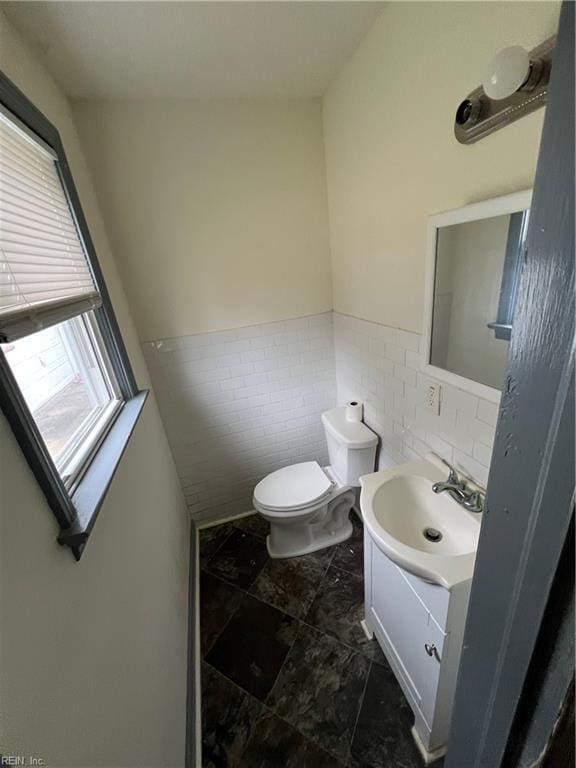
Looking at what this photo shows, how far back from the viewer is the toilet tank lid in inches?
63.3

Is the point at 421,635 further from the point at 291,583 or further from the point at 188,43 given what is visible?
the point at 188,43

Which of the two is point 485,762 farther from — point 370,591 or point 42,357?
point 42,357

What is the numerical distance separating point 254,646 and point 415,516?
0.98 metres

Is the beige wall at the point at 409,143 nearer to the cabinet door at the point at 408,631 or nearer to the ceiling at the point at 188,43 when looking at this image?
the ceiling at the point at 188,43

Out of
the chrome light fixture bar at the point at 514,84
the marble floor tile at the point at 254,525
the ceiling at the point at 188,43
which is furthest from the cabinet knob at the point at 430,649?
the ceiling at the point at 188,43

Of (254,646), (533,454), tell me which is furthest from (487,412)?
(254,646)

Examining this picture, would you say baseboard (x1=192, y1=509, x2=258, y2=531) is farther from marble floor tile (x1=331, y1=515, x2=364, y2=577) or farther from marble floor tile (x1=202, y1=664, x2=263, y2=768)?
marble floor tile (x1=202, y1=664, x2=263, y2=768)

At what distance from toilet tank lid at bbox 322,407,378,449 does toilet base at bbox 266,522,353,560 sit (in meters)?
0.63

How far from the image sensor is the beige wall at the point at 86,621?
0.47 meters

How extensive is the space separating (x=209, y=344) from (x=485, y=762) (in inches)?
67.9

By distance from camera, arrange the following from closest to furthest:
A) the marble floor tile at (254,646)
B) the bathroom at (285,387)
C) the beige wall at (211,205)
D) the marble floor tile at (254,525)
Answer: the bathroom at (285,387) < the marble floor tile at (254,646) < the beige wall at (211,205) < the marble floor tile at (254,525)

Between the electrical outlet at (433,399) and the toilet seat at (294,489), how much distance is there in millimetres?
771

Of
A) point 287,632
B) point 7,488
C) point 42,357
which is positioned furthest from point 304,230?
point 287,632

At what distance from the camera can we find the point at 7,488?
52cm
